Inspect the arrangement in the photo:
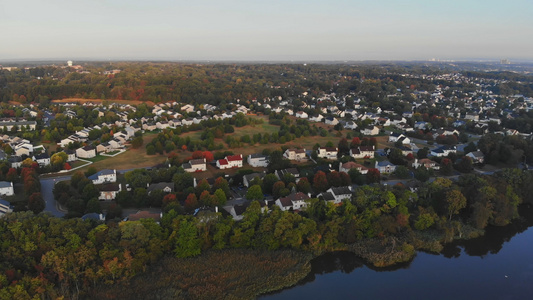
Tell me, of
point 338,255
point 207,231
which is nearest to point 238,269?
point 207,231

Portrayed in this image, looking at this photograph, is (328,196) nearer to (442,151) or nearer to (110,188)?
(110,188)

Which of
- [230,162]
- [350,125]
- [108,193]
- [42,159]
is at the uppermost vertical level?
[350,125]

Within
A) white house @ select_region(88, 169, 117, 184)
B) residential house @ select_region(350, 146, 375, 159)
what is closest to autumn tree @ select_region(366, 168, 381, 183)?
residential house @ select_region(350, 146, 375, 159)

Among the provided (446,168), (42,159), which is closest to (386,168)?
(446,168)

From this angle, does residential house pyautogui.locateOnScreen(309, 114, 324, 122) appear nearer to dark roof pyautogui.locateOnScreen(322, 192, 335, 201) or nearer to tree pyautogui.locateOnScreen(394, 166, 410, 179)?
tree pyautogui.locateOnScreen(394, 166, 410, 179)

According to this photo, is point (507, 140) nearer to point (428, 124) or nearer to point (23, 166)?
point (428, 124)

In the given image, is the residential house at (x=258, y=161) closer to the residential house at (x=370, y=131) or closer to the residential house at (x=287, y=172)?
the residential house at (x=287, y=172)
